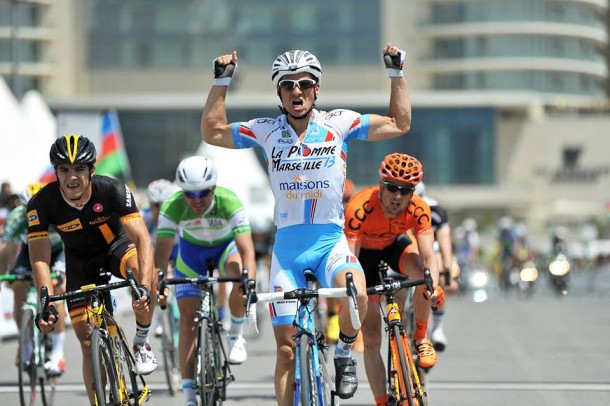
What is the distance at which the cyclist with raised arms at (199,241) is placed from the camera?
10.1 m

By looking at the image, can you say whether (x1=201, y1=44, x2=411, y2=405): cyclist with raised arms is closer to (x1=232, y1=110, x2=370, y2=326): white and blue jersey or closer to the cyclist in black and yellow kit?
(x1=232, y1=110, x2=370, y2=326): white and blue jersey

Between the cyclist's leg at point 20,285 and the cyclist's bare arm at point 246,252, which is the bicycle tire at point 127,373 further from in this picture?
the cyclist's leg at point 20,285

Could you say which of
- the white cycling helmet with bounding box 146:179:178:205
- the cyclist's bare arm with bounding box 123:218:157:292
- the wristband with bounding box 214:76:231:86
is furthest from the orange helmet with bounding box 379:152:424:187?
the white cycling helmet with bounding box 146:179:178:205

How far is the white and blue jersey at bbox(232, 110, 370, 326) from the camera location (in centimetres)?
832

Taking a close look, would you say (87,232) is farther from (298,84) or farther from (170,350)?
(170,350)

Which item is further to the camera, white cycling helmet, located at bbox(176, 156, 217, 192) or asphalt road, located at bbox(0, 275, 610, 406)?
asphalt road, located at bbox(0, 275, 610, 406)

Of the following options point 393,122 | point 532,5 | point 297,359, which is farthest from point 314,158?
point 532,5

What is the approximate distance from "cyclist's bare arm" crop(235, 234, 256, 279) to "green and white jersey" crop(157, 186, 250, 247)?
2.3 inches

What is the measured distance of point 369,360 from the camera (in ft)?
31.1

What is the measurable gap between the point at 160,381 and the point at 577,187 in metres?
86.4

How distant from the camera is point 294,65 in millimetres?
8234

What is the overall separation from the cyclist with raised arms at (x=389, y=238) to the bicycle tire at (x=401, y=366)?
34 centimetres

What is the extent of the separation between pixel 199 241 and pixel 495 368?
4774 millimetres

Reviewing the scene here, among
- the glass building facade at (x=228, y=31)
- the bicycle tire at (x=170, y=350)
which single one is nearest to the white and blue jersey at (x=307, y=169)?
the bicycle tire at (x=170, y=350)
